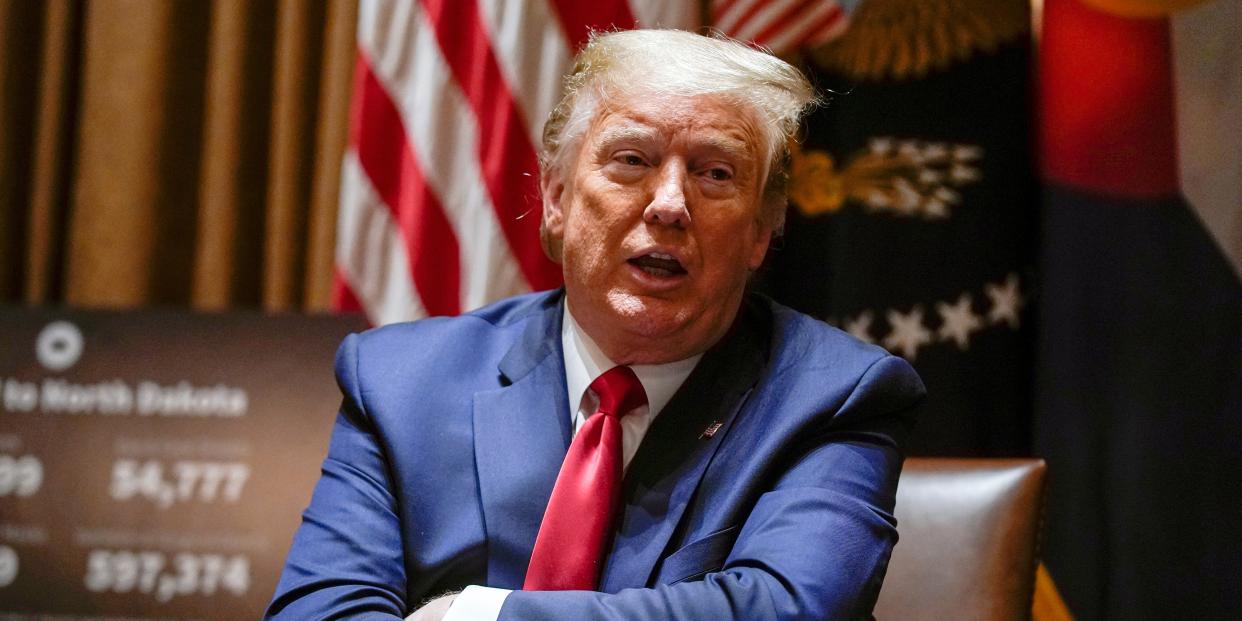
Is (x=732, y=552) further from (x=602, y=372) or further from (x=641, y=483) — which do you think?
(x=602, y=372)

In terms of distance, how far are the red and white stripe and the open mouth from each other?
1.28 meters

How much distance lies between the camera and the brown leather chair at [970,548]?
171cm

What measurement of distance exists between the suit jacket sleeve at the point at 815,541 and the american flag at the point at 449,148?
4.83 ft

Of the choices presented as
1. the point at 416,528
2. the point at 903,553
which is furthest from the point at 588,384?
the point at 903,553

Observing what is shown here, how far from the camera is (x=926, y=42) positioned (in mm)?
2742

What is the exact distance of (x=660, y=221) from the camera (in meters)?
1.56

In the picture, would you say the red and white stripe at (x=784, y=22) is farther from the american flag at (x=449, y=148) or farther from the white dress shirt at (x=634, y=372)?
the white dress shirt at (x=634, y=372)

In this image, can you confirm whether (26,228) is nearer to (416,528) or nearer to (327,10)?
(327,10)

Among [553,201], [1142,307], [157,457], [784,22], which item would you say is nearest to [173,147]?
[157,457]

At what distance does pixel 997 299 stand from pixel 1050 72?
586 millimetres

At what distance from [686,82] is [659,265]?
10.7 inches

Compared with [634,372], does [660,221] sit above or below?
above

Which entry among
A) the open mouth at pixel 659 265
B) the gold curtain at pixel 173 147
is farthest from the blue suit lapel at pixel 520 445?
the gold curtain at pixel 173 147

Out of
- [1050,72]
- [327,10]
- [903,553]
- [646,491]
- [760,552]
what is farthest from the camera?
[327,10]
